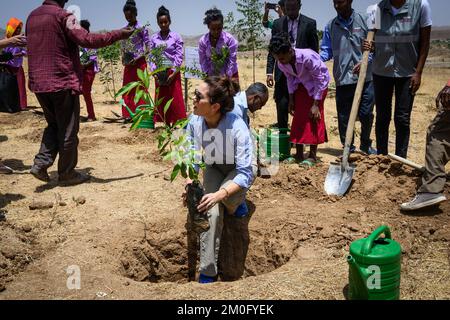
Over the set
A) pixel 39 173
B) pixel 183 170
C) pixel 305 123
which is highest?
pixel 305 123

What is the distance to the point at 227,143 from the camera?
124 inches

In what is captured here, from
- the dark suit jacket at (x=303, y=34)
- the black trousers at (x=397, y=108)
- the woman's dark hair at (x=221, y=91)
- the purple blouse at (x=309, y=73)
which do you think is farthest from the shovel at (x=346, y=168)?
the woman's dark hair at (x=221, y=91)

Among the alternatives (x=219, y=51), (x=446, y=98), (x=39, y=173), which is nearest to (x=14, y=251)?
(x=39, y=173)

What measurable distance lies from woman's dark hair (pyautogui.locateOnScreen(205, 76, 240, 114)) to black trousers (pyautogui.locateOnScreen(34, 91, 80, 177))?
1861 millimetres

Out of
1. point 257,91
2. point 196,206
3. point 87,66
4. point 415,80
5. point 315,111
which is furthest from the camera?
point 87,66

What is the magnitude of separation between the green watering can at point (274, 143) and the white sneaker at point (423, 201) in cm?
183

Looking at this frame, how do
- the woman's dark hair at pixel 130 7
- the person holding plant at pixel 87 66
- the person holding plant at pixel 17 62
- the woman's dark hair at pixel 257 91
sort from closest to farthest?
the woman's dark hair at pixel 257 91, the woman's dark hair at pixel 130 7, the person holding plant at pixel 17 62, the person holding plant at pixel 87 66

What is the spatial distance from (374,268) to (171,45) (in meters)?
Result: 4.97

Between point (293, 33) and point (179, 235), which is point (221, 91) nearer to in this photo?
point (179, 235)

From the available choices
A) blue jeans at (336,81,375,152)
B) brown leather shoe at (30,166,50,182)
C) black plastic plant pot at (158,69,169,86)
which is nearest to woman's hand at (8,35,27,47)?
brown leather shoe at (30,166,50,182)

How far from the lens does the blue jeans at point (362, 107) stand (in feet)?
15.4

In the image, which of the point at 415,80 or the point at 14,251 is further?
the point at 415,80

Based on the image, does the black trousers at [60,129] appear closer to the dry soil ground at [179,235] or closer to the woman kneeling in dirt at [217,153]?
the dry soil ground at [179,235]

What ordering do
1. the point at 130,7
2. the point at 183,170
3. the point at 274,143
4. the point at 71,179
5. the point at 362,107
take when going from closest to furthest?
the point at 183,170, the point at 71,179, the point at 362,107, the point at 274,143, the point at 130,7
